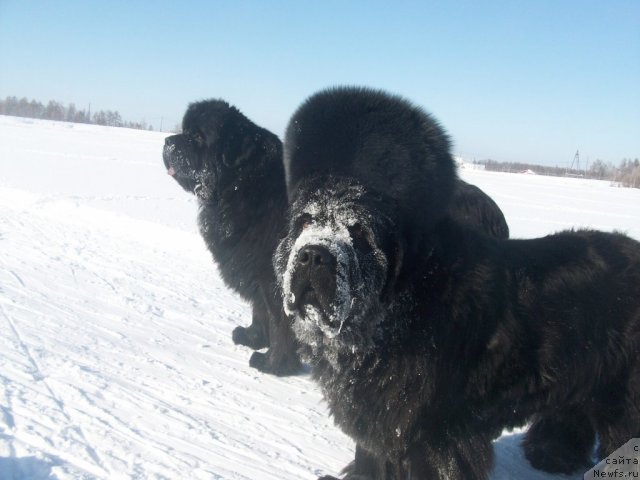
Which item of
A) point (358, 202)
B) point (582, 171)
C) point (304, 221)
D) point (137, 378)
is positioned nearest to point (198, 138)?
point (137, 378)

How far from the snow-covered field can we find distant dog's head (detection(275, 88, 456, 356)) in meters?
1.26

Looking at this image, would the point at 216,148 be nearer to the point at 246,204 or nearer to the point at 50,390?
the point at 246,204

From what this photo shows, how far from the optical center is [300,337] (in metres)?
2.73

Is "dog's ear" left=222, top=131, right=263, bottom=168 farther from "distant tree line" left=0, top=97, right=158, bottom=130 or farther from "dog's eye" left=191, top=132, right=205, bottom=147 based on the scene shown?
"distant tree line" left=0, top=97, right=158, bottom=130

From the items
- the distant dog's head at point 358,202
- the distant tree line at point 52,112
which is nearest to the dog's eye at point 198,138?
the distant dog's head at point 358,202

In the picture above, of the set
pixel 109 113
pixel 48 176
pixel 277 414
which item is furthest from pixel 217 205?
pixel 109 113

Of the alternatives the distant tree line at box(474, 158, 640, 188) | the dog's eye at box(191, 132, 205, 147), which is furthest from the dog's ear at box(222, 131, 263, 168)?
the distant tree line at box(474, 158, 640, 188)

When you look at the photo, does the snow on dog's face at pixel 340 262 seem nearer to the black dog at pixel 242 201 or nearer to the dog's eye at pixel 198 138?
the black dog at pixel 242 201

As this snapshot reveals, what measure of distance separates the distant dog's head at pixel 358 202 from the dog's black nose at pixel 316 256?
0.03ft

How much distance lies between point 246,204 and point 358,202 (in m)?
2.39

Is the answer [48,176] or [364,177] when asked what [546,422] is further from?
[48,176]

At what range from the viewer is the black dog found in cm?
453

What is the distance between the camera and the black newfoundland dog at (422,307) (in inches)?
95.1

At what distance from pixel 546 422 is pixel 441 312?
1.59 metres
